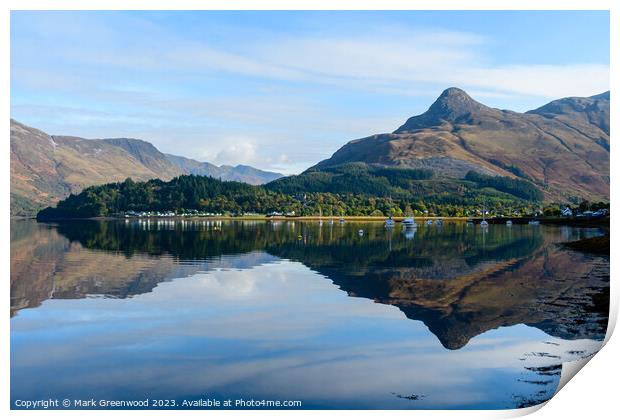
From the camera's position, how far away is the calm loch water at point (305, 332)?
1213 centimetres

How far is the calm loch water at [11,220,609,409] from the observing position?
1213 centimetres

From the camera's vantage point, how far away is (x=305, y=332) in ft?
53.7

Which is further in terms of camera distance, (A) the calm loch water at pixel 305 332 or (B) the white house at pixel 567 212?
(B) the white house at pixel 567 212

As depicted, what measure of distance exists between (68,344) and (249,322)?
4.89 meters

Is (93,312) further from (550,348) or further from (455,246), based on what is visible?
(455,246)

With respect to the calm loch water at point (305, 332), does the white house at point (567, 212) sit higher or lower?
higher

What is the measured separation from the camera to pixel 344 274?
28.7 meters

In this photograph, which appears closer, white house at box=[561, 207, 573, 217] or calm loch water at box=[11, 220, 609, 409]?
calm loch water at box=[11, 220, 609, 409]

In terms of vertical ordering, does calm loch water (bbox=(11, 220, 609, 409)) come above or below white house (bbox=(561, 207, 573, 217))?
below

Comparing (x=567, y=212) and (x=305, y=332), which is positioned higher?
A: (x=567, y=212)

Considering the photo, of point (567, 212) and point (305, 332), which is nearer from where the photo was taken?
point (305, 332)
